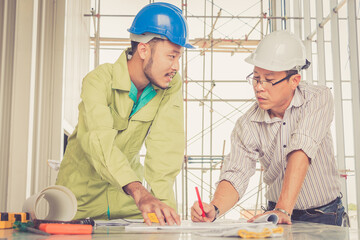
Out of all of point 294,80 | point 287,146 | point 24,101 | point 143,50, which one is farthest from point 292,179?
point 24,101

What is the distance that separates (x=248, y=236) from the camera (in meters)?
1.08

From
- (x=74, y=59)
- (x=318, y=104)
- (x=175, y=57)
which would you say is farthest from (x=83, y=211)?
(x=74, y=59)

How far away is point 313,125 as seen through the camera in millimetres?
2143

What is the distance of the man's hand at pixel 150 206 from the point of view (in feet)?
4.84

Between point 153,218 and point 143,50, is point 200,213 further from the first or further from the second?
point 143,50

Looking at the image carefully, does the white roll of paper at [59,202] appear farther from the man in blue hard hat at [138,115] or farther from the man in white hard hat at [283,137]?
the man in white hard hat at [283,137]

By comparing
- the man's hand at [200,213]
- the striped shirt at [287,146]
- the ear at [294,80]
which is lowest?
the man's hand at [200,213]

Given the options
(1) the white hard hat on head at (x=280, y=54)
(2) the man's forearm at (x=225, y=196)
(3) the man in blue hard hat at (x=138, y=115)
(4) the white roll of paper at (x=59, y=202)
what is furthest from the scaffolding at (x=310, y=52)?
(4) the white roll of paper at (x=59, y=202)

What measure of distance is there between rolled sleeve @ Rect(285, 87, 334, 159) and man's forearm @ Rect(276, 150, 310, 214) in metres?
0.03

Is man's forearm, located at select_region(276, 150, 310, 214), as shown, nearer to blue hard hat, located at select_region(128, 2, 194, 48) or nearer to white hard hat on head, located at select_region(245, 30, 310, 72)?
white hard hat on head, located at select_region(245, 30, 310, 72)

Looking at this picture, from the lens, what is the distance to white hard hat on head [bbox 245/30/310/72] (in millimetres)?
2412

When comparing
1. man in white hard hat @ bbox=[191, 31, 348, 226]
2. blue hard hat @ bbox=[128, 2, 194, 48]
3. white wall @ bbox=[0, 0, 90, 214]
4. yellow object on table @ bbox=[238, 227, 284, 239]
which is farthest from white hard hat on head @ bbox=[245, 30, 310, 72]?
white wall @ bbox=[0, 0, 90, 214]

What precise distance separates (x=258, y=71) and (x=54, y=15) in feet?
11.3

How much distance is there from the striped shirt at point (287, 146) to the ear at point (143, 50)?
65cm
